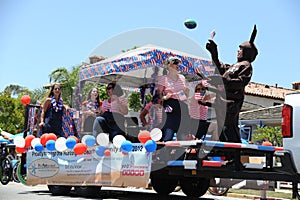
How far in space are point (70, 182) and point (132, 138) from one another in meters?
1.37

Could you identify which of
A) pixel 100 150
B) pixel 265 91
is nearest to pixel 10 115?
pixel 265 91

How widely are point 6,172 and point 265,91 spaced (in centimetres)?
3109

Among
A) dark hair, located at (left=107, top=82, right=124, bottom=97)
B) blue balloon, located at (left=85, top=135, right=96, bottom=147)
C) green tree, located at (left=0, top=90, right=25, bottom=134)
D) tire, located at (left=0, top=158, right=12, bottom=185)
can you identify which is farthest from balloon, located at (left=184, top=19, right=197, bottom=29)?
green tree, located at (left=0, top=90, right=25, bottom=134)

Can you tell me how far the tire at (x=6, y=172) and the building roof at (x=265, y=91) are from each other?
26065mm

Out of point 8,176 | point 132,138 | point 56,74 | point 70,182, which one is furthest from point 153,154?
point 56,74

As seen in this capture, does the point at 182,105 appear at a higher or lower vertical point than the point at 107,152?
higher

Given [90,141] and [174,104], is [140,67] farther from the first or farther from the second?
[90,141]

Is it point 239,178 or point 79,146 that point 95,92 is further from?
point 239,178

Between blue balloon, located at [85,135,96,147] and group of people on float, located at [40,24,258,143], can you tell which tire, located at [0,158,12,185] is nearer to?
group of people on float, located at [40,24,258,143]

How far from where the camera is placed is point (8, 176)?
43.6ft

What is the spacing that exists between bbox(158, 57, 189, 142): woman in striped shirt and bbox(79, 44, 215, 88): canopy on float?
2.19 ft

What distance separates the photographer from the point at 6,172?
526 inches

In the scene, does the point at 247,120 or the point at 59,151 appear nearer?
the point at 59,151

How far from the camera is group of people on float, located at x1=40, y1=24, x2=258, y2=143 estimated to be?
7.42 metres
